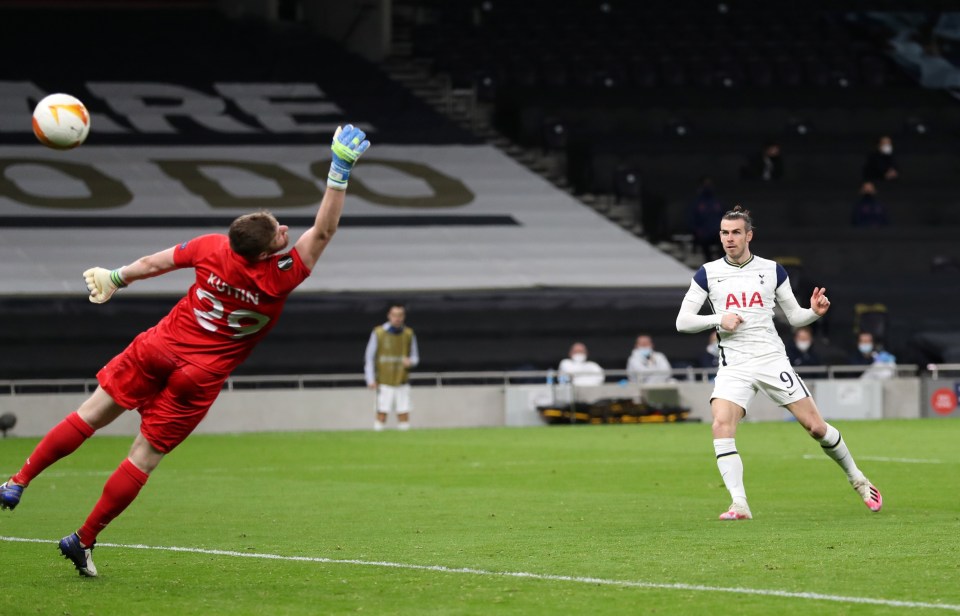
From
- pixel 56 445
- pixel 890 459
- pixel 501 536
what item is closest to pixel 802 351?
pixel 890 459

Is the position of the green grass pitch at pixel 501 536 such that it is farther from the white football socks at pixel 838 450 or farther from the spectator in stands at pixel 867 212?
the spectator in stands at pixel 867 212

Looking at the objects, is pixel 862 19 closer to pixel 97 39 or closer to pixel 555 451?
pixel 97 39

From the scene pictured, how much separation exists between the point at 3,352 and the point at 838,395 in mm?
15143

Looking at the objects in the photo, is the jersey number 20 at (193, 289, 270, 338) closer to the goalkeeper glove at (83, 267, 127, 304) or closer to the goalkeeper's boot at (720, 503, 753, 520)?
the goalkeeper glove at (83, 267, 127, 304)

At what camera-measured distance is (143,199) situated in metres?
36.5

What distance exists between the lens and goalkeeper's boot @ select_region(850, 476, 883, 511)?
1187cm

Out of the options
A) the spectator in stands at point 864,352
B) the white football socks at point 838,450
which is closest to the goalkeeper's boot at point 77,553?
the white football socks at point 838,450

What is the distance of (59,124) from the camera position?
1087cm

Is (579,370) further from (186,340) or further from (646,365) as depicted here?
(186,340)

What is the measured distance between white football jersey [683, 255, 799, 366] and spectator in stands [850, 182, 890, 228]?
24687mm

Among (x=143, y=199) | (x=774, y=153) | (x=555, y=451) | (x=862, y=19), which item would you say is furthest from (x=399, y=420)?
(x=862, y=19)

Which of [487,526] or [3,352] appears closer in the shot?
[487,526]

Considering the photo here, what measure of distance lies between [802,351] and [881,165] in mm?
9693

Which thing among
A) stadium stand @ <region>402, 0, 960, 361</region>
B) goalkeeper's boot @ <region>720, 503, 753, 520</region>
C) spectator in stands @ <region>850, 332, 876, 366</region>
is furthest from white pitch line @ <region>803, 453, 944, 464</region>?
stadium stand @ <region>402, 0, 960, 361</region>
